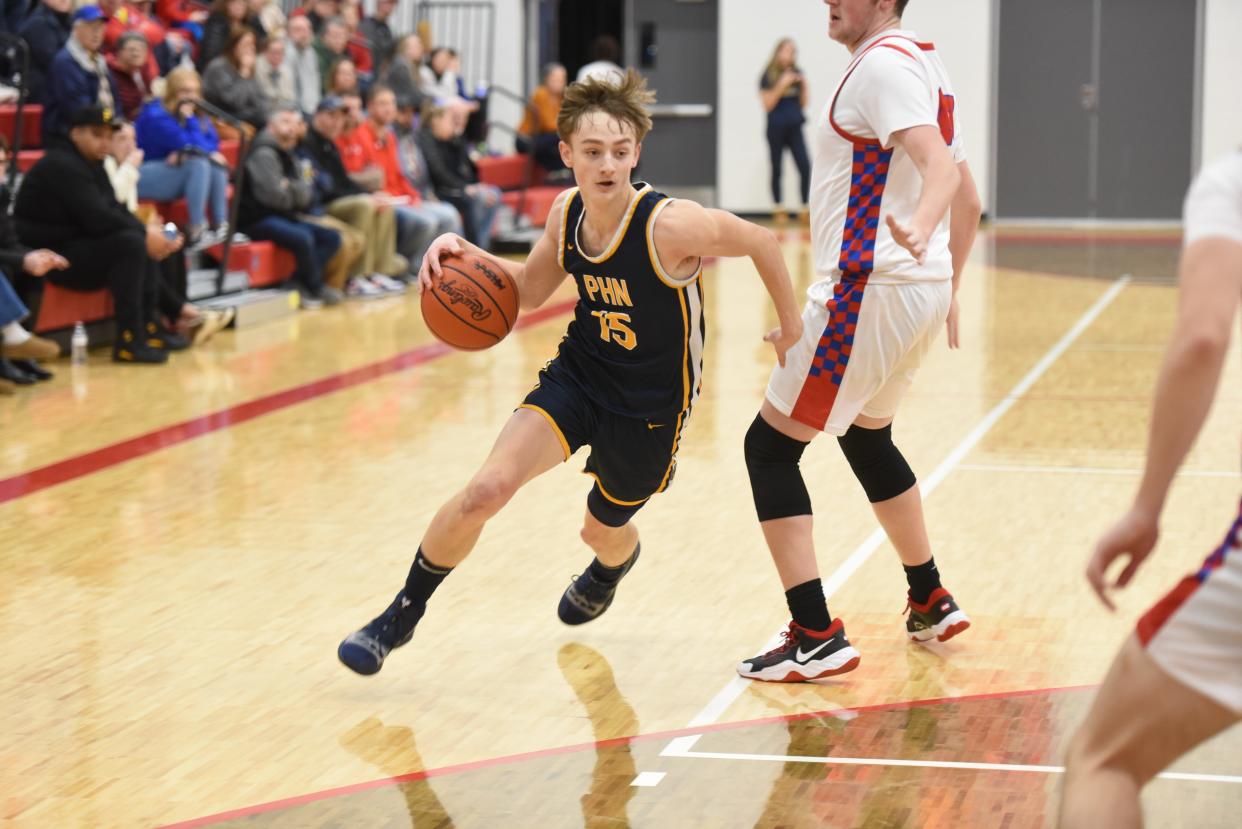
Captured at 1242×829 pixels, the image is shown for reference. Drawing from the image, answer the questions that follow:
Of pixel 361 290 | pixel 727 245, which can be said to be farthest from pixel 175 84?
pixel 727 245

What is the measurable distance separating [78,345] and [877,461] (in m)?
6.20

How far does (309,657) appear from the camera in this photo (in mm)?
4387

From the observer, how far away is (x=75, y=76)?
10352 millimetres

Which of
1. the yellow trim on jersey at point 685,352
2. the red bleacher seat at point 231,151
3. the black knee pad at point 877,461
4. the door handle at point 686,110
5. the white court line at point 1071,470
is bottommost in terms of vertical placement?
the white court line at point 1071,470

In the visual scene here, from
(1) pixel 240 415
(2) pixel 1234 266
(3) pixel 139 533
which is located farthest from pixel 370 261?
(2) pixel 1234 266

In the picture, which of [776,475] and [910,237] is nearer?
[910,237]

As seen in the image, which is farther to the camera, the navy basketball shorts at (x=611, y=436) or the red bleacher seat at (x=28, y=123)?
the red bleacher seat at (x=28, y=123)

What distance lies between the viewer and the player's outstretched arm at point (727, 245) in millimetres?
3947

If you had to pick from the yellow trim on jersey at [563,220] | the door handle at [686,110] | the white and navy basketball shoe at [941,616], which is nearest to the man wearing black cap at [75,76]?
the yellow trim on jersey at [563,220]

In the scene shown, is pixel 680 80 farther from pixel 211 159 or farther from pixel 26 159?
pixel 26 159

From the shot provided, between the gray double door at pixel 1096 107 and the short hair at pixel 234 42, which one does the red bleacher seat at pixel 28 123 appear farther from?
the gray double door at pixel 1096 107

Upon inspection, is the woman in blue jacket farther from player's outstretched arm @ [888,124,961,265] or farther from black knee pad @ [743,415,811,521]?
player's outstretched arm @ [888,124,961,265]

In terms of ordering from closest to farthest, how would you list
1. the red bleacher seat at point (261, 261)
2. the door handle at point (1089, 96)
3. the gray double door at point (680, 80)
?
the red bleacher seat at point (261, 261) < the door handle at point (1089, 96) < the gray double door at point (680, 80)

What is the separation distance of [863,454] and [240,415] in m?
4.20
